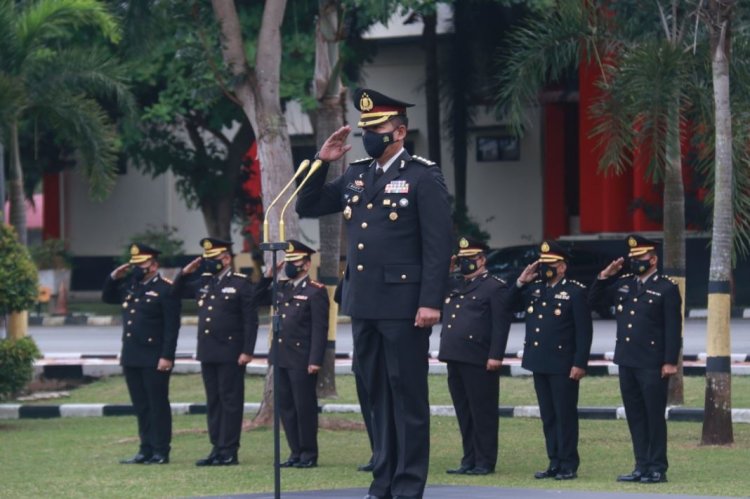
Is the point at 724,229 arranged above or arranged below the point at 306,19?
below

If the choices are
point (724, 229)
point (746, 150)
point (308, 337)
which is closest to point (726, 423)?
point (724, 229)

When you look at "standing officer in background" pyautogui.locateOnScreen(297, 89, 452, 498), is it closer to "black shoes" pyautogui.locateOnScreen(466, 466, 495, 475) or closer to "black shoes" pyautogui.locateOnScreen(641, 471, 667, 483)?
"black shoes" pyautogui.locateOnScreen(641, 471, 667, 483)

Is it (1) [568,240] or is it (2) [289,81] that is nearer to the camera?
(2) [289,81]

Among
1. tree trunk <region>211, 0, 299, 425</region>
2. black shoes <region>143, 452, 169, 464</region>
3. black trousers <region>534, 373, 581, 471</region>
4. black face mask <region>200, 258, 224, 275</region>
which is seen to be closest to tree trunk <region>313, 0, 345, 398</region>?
tree trunk <region>211, 0, 299, 425</region>

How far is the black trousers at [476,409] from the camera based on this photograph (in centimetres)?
1136

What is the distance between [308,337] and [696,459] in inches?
133

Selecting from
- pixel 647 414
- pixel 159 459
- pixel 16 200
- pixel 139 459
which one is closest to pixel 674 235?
pixel 647 414

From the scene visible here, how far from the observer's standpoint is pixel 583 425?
1430 centimetres

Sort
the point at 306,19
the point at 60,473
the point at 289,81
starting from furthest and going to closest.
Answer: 1. the point at 289,81
2. the point at 306,19
3. the point at 60,473

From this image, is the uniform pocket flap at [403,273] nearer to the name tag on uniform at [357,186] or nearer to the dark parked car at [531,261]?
the name tag on uniform at [357,186]

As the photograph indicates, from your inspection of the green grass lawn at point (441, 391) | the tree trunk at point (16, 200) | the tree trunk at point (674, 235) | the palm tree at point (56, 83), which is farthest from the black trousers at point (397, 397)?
the tree trunk at point (16, 200)

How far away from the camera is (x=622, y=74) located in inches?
535

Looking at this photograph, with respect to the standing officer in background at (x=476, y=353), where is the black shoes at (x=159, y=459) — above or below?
below

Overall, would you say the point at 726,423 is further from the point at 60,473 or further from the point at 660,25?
the point at 60,473
